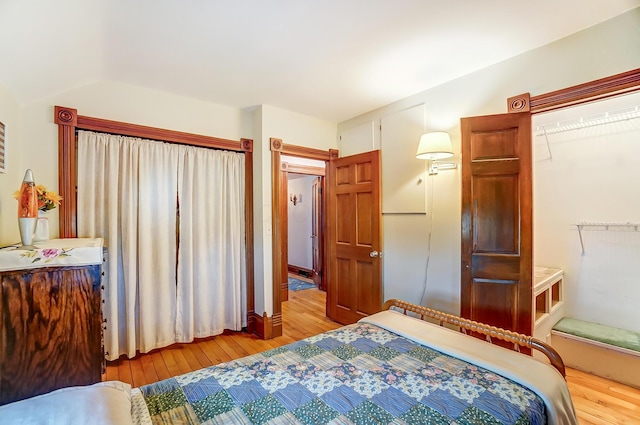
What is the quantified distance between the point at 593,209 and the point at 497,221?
1.57 meters

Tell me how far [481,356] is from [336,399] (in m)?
0.84

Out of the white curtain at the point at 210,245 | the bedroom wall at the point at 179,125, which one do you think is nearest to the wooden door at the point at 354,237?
the bedroom wall at the point at 179,125

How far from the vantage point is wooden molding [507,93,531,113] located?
229 cm

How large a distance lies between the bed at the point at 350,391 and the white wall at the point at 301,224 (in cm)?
491

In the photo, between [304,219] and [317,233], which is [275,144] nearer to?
[317,233]

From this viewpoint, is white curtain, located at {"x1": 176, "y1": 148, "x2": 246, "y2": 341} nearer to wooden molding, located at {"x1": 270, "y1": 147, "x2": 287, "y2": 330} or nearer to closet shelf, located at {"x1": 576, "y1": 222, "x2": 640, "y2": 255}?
wooden molding, located at {"x1": 270, "y1": 147, "x2": 287, "y2": 330}

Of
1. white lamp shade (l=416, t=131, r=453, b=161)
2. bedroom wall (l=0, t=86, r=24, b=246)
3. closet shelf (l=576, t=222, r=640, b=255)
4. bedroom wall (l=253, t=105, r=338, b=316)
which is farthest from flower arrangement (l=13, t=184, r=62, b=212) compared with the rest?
closet shelf (l=576, t=222, r=640, b=255)

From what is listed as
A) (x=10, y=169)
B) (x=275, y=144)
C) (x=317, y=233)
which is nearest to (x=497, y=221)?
(x=275, y=144)

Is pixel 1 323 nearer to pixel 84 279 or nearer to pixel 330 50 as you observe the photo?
pixel 84 279

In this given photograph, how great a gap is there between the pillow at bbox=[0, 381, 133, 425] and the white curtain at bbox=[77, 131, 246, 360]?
2.04 metres

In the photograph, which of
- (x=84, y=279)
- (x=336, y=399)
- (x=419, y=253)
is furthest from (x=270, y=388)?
(x=419, y=253)

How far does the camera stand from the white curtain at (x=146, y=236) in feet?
Answer: 8.71

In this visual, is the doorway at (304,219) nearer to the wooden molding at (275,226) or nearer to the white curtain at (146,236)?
the wooden molding at (275,226)

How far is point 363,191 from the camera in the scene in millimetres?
3529
